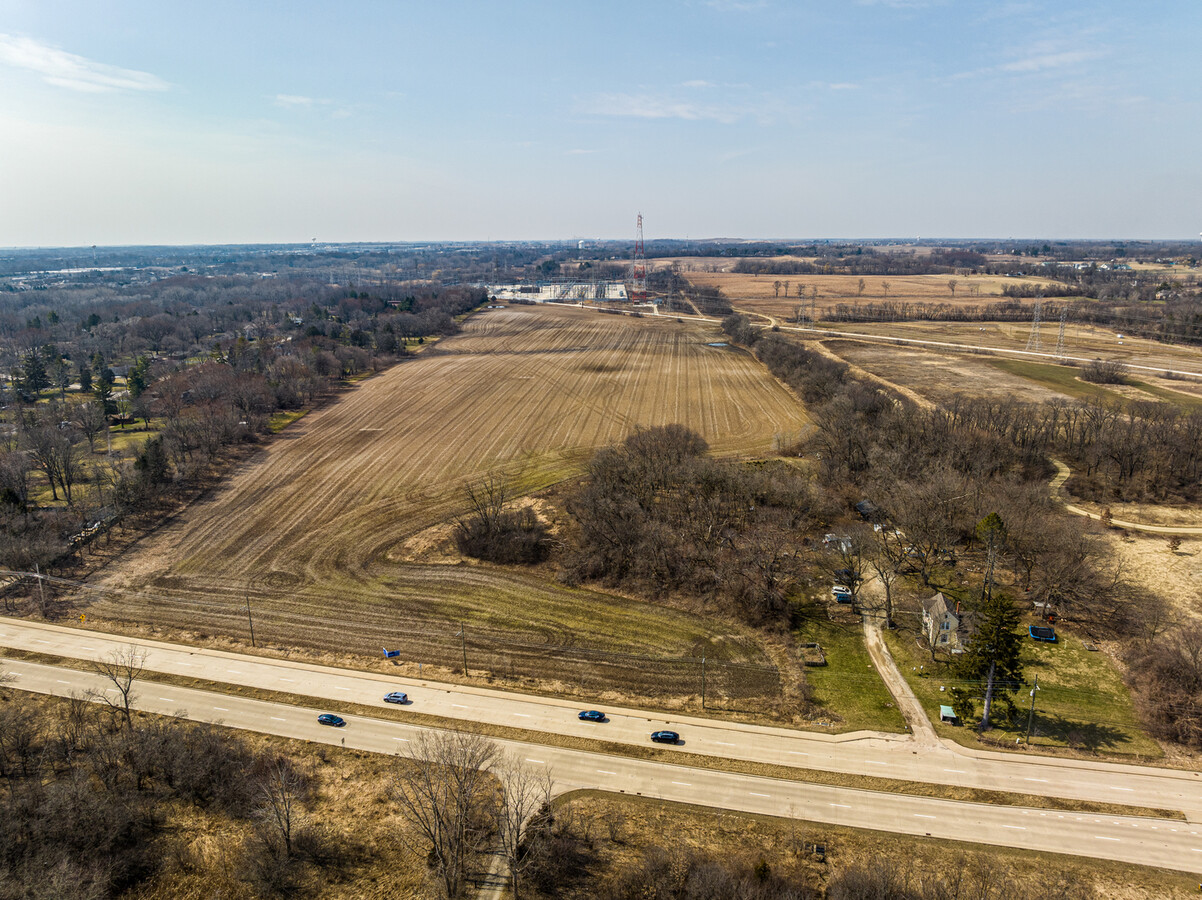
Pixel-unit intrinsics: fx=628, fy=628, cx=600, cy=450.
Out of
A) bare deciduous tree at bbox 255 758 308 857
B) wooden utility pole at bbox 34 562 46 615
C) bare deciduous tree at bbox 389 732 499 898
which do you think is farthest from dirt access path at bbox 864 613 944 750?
wooden utility pole at bbox 34 562 46 615

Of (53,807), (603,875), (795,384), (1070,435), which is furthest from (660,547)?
(795,384)

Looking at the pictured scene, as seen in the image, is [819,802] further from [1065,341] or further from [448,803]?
[1065,341]

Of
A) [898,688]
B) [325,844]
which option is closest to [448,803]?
[325,844]

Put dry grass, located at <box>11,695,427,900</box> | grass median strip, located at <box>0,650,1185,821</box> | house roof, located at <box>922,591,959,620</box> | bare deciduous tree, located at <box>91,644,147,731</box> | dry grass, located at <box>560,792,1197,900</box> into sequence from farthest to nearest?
house roof, located at <box>922,591,959,620</box>, bare deciduous tree, located at <box>91,644,147,731</box>, grass median strip, located at <box>0,650,1185,821</box>, dry grass, located at <box>11,695,427,900</box>, dry grass, located at <box>560,792,1197,900</box>

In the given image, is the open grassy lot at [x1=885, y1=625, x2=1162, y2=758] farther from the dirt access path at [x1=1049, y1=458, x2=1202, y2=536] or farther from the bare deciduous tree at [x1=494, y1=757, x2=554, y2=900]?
the bare deciduous tree at [x1=494, y1=757, x2=554, y2=900]

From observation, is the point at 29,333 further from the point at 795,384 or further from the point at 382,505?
the point at 795,384

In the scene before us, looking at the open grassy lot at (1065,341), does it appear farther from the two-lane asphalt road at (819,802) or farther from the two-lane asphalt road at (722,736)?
the two-lane asphalt road at (819,802)
